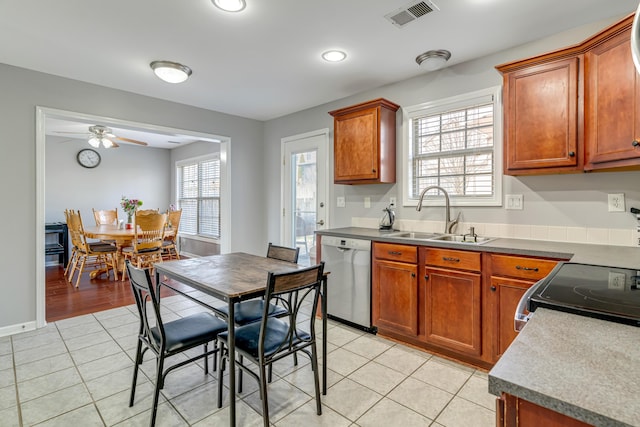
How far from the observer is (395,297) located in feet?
8.81

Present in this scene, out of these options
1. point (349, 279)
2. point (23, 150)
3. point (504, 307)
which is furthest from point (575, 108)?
point (23, 150)

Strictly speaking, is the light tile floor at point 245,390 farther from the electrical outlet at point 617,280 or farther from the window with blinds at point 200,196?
the window with blinds at point 200,196

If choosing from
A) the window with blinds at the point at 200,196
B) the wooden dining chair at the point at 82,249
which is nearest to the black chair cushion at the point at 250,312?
the wooden dining chair at the point at 82,249

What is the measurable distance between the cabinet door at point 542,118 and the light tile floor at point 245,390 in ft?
4.98

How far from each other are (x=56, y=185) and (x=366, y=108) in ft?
20.1

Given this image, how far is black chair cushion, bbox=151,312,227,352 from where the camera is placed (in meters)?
1.76

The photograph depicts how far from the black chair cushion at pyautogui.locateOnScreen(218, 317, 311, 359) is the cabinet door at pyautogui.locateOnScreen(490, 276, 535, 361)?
128 cm

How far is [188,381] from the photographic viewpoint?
7.09ft

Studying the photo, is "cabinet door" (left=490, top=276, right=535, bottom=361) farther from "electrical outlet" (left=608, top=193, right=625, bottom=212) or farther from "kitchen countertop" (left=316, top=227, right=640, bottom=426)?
"kitchen countertop" (left=316, top=227, right=640, bottom=426)

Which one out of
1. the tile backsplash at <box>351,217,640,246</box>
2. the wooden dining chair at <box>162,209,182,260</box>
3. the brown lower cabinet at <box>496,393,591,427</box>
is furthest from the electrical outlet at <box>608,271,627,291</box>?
the wooden dining chair at <box>162,209,182,260</box>

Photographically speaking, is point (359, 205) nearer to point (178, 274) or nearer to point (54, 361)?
point (178, 274)

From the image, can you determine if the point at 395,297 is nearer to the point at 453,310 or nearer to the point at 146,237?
the point at 453,310

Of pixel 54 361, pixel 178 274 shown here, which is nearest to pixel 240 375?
pixel 178 274

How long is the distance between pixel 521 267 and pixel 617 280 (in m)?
0.76
